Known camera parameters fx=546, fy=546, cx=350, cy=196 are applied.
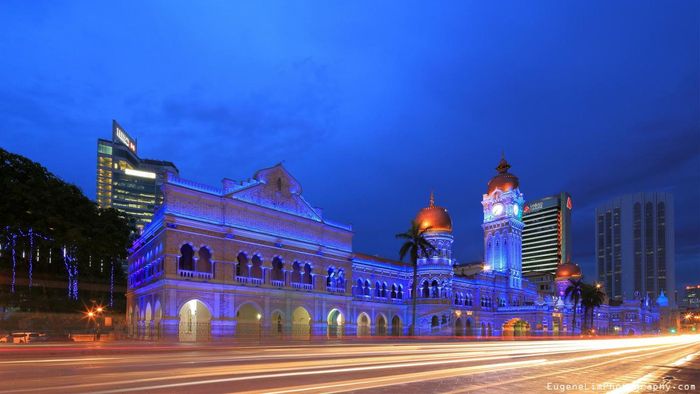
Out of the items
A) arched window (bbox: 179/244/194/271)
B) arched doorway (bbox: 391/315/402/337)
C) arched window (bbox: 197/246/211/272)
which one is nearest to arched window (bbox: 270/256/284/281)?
arched window (bbox: 197/246/211/272)

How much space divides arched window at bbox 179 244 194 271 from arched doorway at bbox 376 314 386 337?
84.1 ft

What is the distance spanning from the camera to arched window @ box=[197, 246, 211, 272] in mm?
43062

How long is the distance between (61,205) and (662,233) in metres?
194

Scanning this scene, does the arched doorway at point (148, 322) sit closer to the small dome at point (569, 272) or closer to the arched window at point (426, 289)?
the arched window at point (426, 289)

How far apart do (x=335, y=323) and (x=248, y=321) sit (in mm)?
11301

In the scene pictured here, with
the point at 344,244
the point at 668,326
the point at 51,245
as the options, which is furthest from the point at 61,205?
the point at 668,326

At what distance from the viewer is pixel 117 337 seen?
141 feet

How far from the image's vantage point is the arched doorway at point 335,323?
49969mm

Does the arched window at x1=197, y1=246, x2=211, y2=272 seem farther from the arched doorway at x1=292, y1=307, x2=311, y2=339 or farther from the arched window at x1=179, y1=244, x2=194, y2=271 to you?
the arched doorway at x1=292, y1=307, x2=311, y2=339

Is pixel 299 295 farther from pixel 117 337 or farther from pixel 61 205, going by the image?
pixel 61 205

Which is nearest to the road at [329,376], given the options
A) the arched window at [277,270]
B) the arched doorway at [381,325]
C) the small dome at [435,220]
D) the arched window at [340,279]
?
the arched window at [277,270]

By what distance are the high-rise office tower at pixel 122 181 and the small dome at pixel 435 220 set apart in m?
125

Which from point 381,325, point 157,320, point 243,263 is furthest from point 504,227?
point 157,320

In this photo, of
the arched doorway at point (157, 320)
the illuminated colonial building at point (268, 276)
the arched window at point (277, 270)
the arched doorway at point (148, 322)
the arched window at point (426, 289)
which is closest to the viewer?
the arched doorway at point (157, 320)
